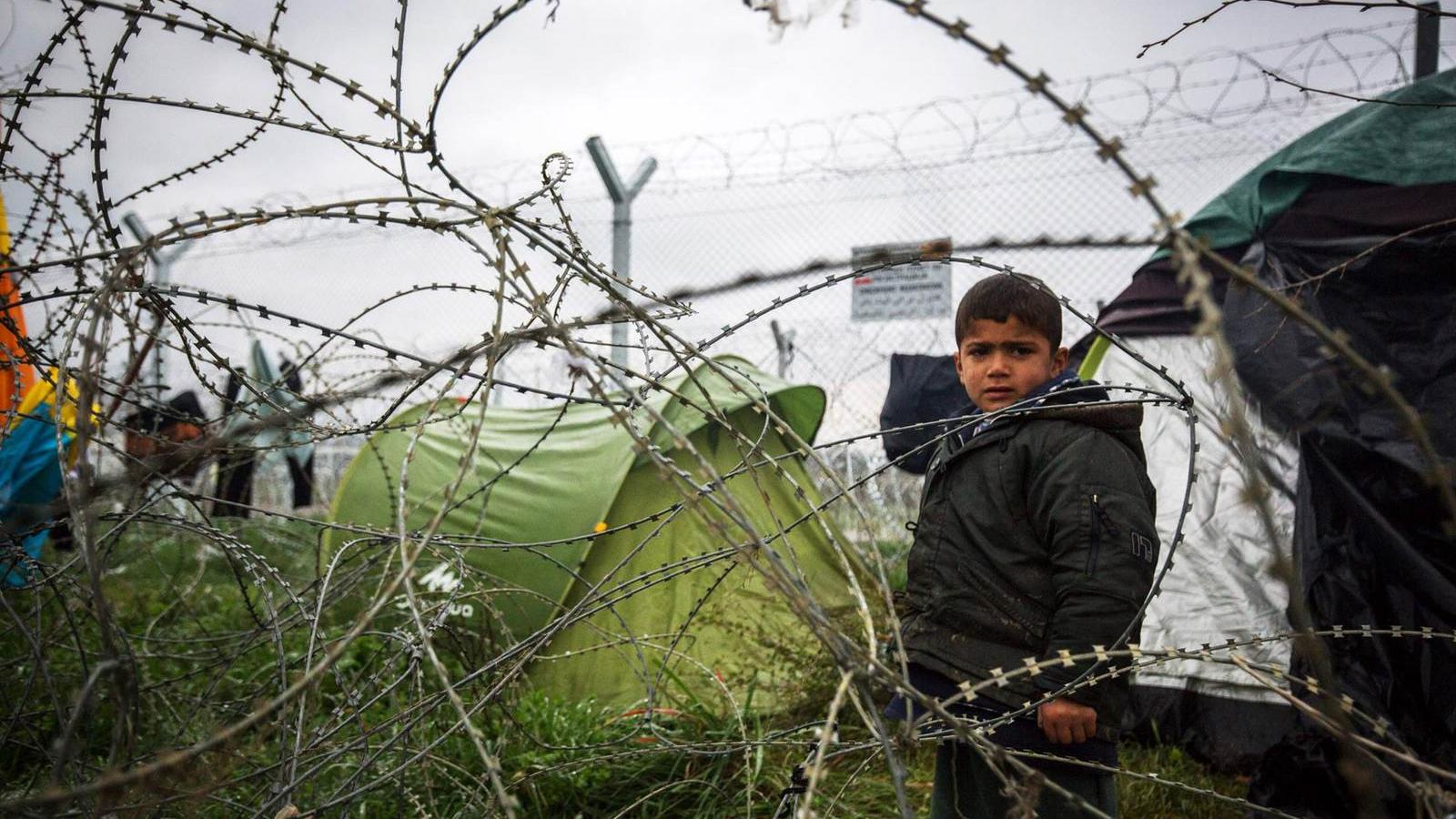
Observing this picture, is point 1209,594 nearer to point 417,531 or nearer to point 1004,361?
point 1004,361

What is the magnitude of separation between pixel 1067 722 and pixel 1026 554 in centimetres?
32

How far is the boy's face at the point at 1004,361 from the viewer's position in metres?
2.02

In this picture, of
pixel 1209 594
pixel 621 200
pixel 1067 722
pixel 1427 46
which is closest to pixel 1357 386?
pixel 1209 594

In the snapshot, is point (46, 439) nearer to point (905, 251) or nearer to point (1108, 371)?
point (905, 251)

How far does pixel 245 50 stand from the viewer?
115cm

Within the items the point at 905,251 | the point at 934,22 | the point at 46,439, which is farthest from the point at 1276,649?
the point at 46,439

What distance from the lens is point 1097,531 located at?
1.74 m

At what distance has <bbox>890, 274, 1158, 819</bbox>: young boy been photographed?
170cm

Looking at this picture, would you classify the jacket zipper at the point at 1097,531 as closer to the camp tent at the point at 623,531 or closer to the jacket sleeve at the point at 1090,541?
the jacket sleeve at the point at 1090,541

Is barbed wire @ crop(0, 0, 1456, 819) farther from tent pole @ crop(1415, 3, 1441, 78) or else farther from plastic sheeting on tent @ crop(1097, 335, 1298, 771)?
tent pole @ crop(1415, 3, 1441, 78)

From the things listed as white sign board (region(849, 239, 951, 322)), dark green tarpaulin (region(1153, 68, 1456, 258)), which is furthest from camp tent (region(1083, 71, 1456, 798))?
white sign board (region(849, 239, 951, 322))

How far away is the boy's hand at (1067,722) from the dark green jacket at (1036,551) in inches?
0.9

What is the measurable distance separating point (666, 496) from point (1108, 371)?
6.20 ft

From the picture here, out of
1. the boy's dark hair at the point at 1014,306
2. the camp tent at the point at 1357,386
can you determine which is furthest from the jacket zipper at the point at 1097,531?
the camp tent at the point at 1357,386
